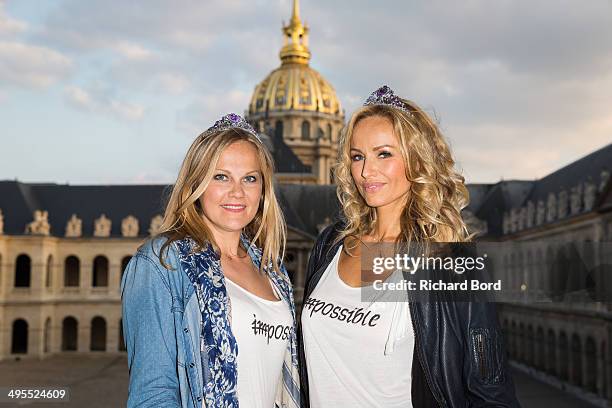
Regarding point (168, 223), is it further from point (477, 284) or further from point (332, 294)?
point (477, 284)

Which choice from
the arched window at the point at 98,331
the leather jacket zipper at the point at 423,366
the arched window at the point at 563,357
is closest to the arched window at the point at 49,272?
the arched window at the point at 98,331

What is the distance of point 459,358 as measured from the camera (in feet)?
13.9

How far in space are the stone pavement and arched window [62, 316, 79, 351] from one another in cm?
245

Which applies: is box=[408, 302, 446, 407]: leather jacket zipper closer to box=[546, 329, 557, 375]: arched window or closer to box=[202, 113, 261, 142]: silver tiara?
box=[202, 113, 261, 142]: silver tiara

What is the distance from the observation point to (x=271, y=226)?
5562 mm

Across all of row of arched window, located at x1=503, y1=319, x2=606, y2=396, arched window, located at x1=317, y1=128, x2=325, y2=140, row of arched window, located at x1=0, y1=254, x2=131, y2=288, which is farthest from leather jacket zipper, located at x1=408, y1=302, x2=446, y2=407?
arched window, located at x1=317, y1=128, x2=325, y2=140

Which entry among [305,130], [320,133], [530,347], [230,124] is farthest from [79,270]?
[230,124]

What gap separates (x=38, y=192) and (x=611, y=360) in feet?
136

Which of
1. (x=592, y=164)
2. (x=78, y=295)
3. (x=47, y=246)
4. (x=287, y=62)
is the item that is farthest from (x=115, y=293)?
(x=287, y=62)

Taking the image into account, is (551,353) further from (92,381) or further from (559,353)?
(92,381)

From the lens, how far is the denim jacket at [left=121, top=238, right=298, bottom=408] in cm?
399

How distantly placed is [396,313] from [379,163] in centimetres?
101

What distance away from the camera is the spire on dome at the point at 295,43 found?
107500mm

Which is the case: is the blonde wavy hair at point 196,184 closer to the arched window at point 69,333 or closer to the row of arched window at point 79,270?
the row of arched window at point 79,270
